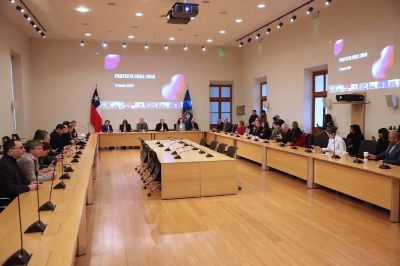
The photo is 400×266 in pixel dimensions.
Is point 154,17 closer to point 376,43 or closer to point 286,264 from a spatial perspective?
point 376,43

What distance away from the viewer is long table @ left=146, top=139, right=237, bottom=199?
5.46 m

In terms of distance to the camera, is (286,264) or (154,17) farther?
(154,17)

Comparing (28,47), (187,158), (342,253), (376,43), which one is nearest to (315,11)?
(376,43)

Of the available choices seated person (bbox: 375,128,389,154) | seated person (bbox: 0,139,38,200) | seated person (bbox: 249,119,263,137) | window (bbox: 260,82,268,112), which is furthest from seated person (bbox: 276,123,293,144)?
seated person (bbox: 0,139,38,200)

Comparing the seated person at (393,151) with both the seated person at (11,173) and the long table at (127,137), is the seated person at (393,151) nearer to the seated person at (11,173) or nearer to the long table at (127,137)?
the seated person at (11,173)

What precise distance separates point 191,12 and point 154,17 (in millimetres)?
2583

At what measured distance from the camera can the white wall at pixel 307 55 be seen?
7020 millimetres

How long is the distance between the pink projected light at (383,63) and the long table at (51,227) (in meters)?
6.19

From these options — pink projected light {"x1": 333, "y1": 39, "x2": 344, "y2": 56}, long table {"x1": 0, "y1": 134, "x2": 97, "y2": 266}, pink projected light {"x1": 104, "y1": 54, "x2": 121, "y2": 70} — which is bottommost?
long table {"x1": 0, "y1": 134, "x2": 97, "y2": 266}

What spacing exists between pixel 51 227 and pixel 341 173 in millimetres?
4376

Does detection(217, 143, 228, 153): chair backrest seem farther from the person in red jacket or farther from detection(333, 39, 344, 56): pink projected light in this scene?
the person in red jacket

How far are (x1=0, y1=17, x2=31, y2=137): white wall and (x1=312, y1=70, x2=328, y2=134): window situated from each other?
27.3 ft

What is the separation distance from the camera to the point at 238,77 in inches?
564

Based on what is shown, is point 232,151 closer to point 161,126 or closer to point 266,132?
point 266,132
